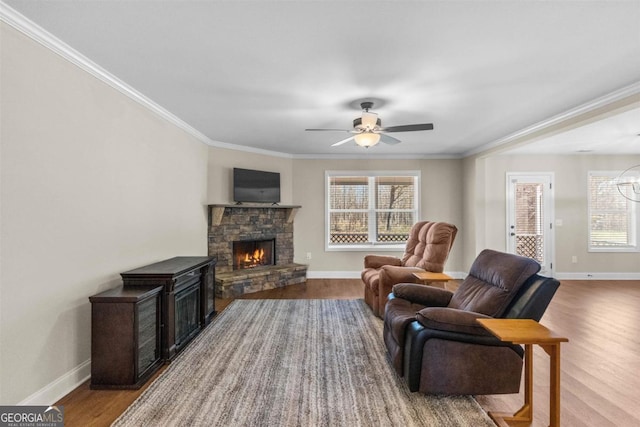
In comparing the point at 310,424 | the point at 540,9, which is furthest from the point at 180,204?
the point at 540,9

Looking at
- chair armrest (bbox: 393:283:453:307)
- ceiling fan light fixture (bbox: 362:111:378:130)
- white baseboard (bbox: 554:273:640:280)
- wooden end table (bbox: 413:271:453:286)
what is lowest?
white baseboard (bbox: 554:273:640:280)

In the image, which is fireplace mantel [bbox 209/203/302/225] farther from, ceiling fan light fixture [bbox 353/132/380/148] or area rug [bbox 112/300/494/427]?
ceiling fan light fixture [bbox 353/132/380/148]

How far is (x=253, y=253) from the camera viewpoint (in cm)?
562

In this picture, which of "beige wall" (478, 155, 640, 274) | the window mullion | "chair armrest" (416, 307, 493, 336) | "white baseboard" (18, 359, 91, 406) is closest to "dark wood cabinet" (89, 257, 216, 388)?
"white baseboard" (18, 359, 91, 406)

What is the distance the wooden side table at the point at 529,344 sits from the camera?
1.61m

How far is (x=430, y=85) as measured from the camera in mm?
2822

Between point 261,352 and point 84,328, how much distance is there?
4.74 feet

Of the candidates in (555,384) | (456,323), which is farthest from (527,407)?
(456,323)

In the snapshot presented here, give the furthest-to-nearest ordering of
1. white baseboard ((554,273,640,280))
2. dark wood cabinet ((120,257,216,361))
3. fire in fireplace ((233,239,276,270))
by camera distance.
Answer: white baseboard ((554,273,640,280)) < fire in fireplace ((233,239,276,270)) < dark wood cabinet ((120,257,216,361))

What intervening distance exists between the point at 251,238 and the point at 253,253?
1.09ft

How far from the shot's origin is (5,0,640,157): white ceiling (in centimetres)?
179

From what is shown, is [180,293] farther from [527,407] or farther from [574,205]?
[574,205]

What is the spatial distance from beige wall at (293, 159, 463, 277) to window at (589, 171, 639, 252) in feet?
9.51

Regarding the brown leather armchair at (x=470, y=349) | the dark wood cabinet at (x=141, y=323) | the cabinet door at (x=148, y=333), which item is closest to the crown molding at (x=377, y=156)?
the dark wood cabinet at (x=141, y=323)
